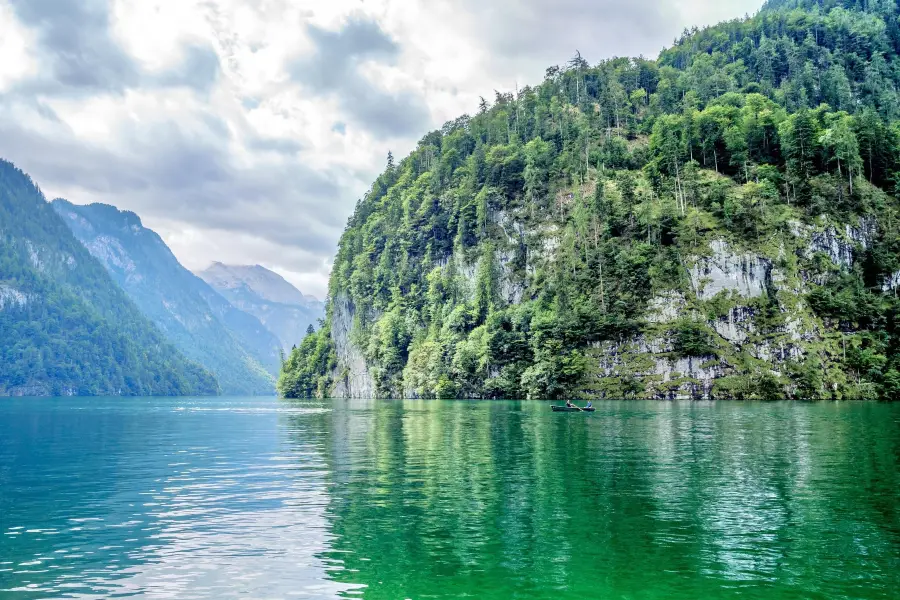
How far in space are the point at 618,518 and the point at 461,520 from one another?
6.41m

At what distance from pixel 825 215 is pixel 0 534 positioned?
162039mm

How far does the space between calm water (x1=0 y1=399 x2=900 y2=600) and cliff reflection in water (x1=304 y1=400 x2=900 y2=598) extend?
119 mm

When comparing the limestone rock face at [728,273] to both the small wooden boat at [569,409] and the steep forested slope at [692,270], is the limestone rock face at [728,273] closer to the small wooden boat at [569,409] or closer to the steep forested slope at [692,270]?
the steep forested slope at [692,270]

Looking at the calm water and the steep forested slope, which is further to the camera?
the steep forested slope

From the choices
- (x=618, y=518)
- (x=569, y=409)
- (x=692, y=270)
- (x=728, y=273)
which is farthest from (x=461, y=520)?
(x=728, y=273)

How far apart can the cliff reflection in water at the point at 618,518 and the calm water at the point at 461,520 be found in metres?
0.12

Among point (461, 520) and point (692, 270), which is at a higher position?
point (692, 270)

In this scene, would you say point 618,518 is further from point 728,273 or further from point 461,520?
point 728,273

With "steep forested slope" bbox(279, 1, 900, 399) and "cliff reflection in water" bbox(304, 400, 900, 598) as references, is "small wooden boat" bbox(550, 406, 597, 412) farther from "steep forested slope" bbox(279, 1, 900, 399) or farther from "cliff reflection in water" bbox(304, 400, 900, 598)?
"cliff reflection in water" bbox(304, 400, 900, 598)

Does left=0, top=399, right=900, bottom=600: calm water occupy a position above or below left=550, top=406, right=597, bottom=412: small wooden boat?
above

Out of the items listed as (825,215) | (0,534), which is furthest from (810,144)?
(0,534)

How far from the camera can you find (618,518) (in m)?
26.8

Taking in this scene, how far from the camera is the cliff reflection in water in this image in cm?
1919

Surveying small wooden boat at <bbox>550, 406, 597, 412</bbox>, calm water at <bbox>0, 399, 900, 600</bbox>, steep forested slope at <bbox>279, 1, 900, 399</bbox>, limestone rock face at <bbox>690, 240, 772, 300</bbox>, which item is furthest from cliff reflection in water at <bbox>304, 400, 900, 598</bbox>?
limestone rock face at <bbox>690, 240, 772, 300</bbox>
